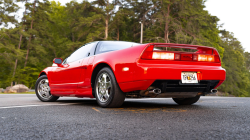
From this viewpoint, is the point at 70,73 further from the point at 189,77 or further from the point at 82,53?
the point at 189,77

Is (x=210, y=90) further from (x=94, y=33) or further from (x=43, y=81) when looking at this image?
(x=94, y=33)

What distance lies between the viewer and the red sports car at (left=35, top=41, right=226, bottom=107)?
401 cm

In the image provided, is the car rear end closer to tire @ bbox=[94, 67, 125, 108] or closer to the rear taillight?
the rear taillight

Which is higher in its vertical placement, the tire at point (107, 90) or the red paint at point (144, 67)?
the red paint at point (144, 67)

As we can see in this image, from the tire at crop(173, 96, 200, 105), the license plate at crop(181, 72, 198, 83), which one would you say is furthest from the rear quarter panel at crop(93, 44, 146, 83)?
the tire at crop(173, 96, 200, 105)

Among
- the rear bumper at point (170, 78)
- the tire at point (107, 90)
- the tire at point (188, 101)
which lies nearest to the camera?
the rear bumper at point (170, 78)

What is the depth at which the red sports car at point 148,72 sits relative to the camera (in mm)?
4012

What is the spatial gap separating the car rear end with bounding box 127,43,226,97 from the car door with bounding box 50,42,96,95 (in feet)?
5.43

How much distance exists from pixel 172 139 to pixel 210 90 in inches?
99.2

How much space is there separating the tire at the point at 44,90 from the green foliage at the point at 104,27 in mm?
21018

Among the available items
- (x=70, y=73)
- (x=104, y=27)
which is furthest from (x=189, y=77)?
(x=104, y=27)

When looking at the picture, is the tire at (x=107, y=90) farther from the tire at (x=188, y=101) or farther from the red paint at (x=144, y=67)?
the tire at (x=188, y=101)

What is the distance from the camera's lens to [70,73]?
567 cm

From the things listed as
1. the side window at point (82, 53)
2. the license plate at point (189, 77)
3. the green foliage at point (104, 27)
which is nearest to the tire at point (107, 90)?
the side window at point (82, 53)
